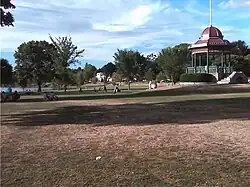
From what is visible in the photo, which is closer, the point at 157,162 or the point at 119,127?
the point at 157,162

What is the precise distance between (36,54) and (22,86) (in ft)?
27.0

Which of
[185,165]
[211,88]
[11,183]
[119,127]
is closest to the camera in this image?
[11,183]

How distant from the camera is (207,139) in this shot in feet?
32.2

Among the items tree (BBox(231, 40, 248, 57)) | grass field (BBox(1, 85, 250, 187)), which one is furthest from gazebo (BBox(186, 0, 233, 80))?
tree (BBox(231, 40, 248, 57))

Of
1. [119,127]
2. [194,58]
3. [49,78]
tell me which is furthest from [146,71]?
[119,127]

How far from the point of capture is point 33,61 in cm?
8750

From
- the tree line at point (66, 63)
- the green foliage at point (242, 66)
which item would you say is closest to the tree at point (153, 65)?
the tree line at point (66, 63)

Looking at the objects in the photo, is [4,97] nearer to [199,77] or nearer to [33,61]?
[199,77]

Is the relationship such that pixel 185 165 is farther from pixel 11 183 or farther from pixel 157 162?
pixel 11 183

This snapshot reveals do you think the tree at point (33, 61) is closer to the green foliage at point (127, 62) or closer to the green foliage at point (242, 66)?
the green foliage at point (127, 62)

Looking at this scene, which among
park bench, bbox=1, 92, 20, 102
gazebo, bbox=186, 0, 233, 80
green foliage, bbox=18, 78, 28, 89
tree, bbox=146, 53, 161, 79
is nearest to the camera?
park bench, bbox=1, 92, 20, 102

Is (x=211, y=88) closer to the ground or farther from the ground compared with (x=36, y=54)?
closer to the ground

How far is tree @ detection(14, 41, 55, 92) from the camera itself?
86250mm

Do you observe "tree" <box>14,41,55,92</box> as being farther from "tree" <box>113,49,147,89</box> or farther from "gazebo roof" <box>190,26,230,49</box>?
"gazebo roof" <box>190,26,230,49</box>
